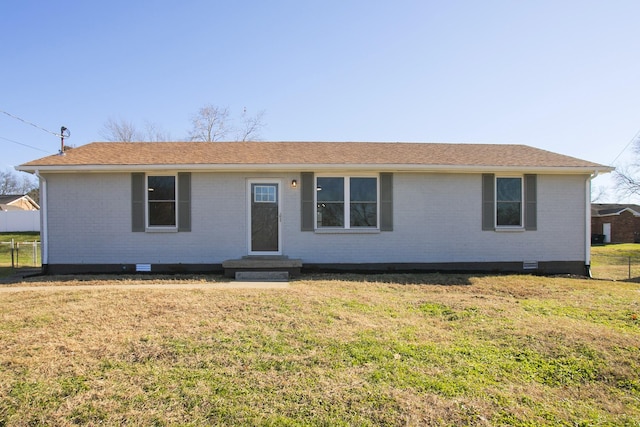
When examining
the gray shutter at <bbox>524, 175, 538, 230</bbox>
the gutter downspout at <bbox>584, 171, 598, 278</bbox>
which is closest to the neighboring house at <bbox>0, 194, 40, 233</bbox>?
the gray shutter at <bbox>524, 175, 538, 230</bbox>

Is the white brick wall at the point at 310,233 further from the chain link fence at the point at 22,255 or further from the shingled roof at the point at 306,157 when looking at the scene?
the chain link fence at the point at 22,255

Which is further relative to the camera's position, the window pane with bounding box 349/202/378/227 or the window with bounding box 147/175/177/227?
the window pane with bounding box 349/202/378/227

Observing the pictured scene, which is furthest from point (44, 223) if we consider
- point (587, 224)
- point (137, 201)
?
point (587, 224)

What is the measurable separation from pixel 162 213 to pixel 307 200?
3751 millimetres

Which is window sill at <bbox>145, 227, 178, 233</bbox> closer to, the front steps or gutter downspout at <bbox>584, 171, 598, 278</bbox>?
the front steps

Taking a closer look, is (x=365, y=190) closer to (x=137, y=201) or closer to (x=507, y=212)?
(x=507, y=212)

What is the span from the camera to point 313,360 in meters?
3.77

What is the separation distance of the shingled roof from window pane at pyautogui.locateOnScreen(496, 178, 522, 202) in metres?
0.49

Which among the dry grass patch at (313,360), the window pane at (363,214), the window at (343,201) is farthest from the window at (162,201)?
the window pane at (363,214)

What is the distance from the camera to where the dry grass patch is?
114 inches

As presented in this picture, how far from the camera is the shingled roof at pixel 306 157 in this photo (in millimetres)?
8992

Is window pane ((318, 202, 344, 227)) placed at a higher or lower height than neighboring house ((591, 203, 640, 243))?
higher

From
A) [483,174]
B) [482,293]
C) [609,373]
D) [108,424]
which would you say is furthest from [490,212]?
[108,424]

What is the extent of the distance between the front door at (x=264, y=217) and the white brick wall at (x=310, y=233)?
0.21 meters
